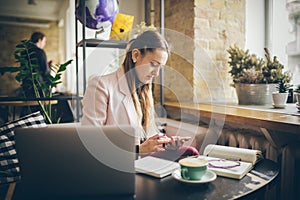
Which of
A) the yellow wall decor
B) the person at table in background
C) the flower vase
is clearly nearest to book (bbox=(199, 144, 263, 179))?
the person at table in background

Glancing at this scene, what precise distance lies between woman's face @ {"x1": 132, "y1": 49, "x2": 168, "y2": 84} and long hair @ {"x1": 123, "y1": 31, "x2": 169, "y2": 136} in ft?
0.07

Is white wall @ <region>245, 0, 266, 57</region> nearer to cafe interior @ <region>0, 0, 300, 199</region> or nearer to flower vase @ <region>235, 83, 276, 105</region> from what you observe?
cafe interior @ <region>0, 0, 300, 199</region>

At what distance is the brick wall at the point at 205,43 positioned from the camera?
8.29 feet

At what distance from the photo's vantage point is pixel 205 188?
1.01 meters

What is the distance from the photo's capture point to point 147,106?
1.74 m

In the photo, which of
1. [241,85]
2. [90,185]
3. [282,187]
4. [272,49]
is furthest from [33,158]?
[272,49]

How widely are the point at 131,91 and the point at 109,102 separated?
6.1 inches

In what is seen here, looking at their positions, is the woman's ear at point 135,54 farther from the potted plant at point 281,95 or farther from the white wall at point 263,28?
the white wall at point 263,28

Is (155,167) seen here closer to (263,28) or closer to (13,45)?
(263,28)

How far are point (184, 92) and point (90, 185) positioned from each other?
184 centimetres

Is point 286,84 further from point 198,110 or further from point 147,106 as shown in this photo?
point 147,106

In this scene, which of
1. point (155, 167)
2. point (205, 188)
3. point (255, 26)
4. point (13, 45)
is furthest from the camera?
point (13, 45)

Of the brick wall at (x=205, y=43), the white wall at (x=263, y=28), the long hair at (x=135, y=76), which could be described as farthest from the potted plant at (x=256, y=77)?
the long hair at (x=135, y=76)

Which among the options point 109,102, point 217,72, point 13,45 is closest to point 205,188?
point 109,102
